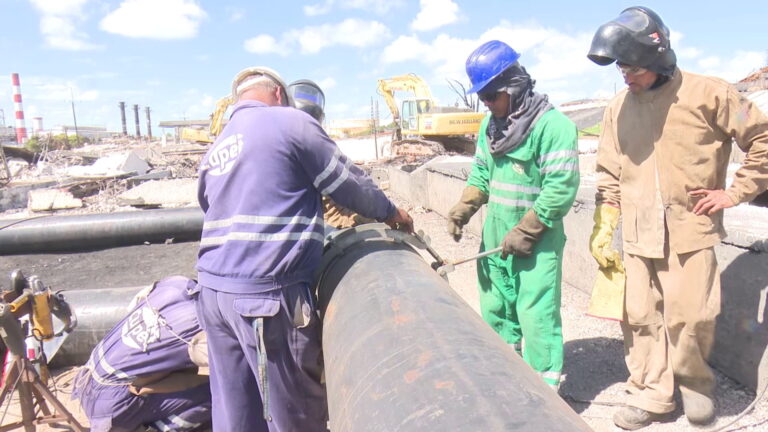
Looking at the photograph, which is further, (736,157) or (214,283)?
(736,157)

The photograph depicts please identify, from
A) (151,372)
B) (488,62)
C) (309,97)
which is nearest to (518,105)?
(488,62)

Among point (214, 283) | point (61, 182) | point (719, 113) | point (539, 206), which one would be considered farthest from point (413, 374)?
point (61, 182)

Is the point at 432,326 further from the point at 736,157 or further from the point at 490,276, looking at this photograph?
the point at 736,157

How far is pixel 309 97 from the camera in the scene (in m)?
3.40

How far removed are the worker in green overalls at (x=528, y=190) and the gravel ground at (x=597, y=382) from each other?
0.31 metres

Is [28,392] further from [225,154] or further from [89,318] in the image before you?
[225,154]

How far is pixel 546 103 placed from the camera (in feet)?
9.82

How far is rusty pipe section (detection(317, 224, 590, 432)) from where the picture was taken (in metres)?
1.06

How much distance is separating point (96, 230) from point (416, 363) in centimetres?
739

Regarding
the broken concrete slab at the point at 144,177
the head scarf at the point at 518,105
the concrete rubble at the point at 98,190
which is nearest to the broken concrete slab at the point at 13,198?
the concrete rubble at the point at 98,190

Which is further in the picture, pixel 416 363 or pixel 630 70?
pixel 630 70

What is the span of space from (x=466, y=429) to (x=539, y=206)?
6.68 feet

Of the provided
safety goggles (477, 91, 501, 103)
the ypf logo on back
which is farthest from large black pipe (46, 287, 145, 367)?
safety goggles (477, 91, 501, 103)

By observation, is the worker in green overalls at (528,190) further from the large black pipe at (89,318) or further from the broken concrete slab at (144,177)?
the broken concrete slab at (144,177)
